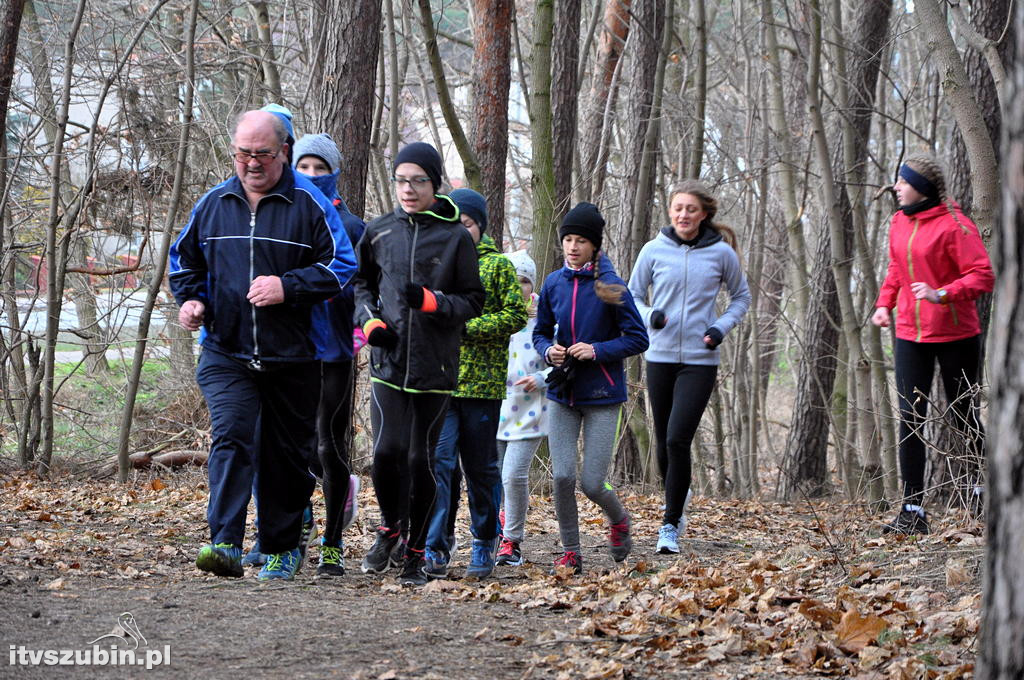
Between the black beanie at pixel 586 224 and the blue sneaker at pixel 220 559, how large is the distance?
2648mm

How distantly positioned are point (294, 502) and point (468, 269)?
1424mm

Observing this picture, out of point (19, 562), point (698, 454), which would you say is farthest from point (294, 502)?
point (698, 454)

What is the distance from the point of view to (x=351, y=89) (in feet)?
28.9

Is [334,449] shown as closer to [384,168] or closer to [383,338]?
[383,338]

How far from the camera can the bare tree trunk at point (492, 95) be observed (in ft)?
34.2

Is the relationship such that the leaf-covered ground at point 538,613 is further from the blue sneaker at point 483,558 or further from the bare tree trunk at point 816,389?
the bare tree trunk at point 816,389

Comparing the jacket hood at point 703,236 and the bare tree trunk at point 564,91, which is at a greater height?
the bare tree trunk at point 564,91

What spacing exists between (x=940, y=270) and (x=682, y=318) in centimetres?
163

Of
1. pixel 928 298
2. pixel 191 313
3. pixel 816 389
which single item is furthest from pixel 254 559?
pixel 816 389

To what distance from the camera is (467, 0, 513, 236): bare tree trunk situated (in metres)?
10.4

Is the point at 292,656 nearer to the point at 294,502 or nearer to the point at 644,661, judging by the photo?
the point at 644,661

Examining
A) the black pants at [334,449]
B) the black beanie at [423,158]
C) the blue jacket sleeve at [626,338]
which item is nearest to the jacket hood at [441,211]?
the black beanie at [423,158]

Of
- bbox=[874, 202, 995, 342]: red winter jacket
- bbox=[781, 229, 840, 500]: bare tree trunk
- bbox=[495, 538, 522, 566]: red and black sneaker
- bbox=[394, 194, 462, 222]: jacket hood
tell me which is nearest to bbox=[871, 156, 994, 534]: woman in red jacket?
bbox=[874, 202, 995, 342]: red winter jacket

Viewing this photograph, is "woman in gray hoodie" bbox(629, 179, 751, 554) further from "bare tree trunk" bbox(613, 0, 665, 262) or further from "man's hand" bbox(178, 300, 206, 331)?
"bare tree trunk" bbox(613, 0, 665, 262)
